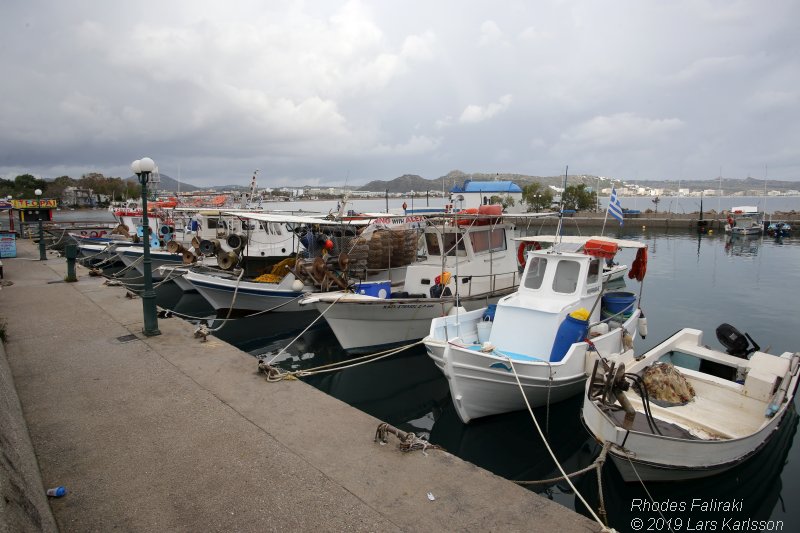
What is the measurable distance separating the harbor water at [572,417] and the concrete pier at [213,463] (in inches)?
35.1

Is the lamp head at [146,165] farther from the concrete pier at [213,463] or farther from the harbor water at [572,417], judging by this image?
the harbor water at [572,417]

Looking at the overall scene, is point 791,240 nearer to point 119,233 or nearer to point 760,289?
point 760,289

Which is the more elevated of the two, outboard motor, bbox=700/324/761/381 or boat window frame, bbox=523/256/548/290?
boat window frame, bbox=523/256/548/290

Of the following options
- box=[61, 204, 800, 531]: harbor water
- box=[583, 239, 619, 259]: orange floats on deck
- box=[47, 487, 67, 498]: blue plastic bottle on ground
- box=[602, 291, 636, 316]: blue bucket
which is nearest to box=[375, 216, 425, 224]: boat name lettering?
box=[61, 204, 800, 531]: harbor water

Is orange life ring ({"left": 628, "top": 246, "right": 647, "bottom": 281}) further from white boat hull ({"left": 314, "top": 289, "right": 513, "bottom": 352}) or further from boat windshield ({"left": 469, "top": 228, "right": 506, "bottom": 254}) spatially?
white boat hull ({"left": 314, "top": 289, "right": 513, "bottom": 352})

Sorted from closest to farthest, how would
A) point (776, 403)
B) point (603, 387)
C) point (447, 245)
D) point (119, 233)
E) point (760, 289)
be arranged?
point (603, 387), point (776, 403), point (447, 245), point (760, 289), point (119, 233)

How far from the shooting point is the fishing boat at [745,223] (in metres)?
48.1

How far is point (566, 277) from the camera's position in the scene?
9.81 metres

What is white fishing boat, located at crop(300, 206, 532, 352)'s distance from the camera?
11.5 meters

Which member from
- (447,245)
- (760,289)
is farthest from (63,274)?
(760,289)

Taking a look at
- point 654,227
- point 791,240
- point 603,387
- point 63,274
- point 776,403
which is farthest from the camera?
point 654,227

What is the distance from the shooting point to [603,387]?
5.91 m

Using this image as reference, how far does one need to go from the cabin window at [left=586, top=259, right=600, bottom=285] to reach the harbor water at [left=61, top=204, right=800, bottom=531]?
8.27 ft

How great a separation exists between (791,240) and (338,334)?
2036 inches
